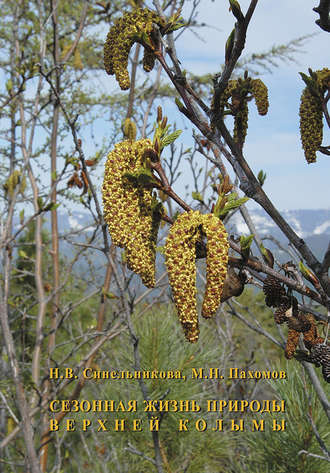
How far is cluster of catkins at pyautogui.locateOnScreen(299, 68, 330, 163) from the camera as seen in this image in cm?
108

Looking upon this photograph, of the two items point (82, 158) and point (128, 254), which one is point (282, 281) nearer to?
point (128, 254)

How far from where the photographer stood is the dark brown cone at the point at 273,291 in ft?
3.44

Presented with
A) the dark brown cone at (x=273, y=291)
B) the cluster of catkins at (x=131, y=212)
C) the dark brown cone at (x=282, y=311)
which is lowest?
the dark brown cone at (x=282, y=311)

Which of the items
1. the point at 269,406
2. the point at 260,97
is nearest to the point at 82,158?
the point at 260,97

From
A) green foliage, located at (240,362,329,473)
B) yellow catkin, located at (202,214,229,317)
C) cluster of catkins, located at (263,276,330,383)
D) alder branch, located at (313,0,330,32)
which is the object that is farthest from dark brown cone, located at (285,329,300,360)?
green foliage, located at (240,362,329,473)

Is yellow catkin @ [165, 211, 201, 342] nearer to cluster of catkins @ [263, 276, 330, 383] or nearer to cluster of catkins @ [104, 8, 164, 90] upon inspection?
cluster of catkins @ [263, 276, 330, 383]

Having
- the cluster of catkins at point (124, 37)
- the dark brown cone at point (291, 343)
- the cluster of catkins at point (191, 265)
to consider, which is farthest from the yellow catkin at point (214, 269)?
the cluster of catkins at point (124, 37)

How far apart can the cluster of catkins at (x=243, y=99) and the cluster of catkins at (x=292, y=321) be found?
412 mm

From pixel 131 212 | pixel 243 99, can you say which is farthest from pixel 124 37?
pixel 131 212

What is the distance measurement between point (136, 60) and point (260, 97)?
2562 millimetres

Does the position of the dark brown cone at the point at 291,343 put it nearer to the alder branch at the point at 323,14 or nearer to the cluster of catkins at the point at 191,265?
the cluster of catkins at the point at 191,265

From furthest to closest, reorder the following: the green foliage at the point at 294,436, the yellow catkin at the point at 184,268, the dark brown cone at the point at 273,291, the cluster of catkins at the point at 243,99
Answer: the green foliage at the point at 294,436, the cluster of catkins at the point at 243,99, the dark brown cone at the point at 273,291, the yellow catkin at the point at 184,268

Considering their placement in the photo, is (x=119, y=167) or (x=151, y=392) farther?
(x=151, y=392)

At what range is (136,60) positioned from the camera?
3436mm
